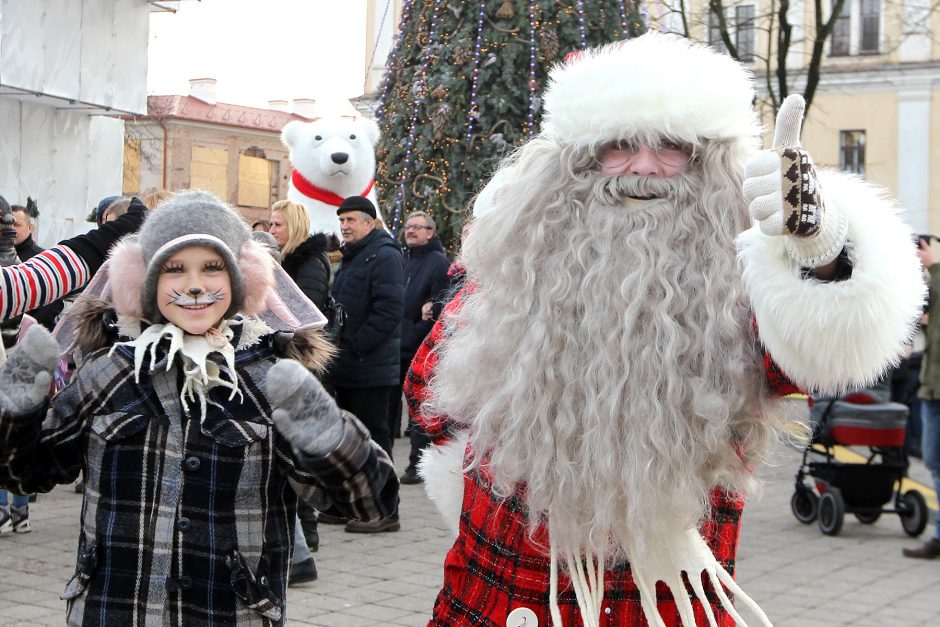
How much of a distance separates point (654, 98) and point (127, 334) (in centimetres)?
135

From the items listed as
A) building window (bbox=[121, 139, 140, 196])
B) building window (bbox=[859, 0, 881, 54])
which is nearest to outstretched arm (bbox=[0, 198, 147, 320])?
building window (bbox=[121, 139, 140, 196])

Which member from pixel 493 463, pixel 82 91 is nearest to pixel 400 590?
pixel 493 463

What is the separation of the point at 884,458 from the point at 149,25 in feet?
32.7

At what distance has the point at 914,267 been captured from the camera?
2389 mm

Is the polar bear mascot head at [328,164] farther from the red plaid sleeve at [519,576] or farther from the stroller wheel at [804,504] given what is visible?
the red plaid sleeve at [519,576]

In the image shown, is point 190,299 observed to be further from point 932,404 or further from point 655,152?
point 932,404

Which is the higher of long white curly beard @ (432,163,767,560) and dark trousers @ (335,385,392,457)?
long white curly beard @ (432,163,767,560)

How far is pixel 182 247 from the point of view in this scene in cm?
275

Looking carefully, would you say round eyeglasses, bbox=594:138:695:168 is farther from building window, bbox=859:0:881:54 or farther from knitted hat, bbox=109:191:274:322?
building window, bbox=859:0:881:54

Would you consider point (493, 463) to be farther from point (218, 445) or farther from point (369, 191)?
point (369, 191)

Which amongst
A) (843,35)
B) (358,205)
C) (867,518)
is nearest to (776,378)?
(358,205)

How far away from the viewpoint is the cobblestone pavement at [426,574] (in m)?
5.40

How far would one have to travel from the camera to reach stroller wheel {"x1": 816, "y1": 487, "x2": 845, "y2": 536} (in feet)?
24.7

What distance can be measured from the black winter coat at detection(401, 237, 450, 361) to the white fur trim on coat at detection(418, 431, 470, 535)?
18.8ft
